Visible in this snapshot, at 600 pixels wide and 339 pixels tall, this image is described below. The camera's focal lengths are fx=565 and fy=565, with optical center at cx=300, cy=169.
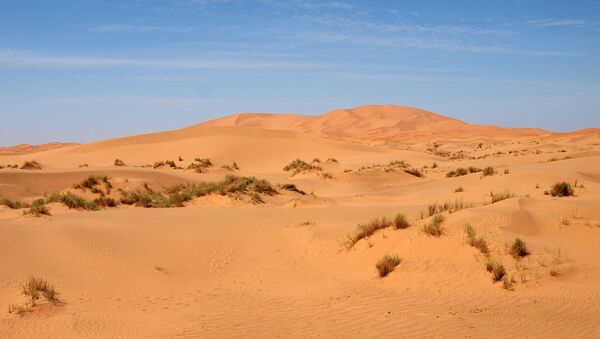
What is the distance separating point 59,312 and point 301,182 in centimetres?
2013

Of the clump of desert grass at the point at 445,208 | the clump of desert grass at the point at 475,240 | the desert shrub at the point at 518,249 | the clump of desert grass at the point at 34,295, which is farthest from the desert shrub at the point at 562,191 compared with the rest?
the clump of desert grass at the point at 34,295

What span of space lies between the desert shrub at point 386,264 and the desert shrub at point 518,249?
1674 mm

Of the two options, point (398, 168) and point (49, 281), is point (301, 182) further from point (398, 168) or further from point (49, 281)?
point (49, 281)

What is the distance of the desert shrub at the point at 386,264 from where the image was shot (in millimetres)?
8570

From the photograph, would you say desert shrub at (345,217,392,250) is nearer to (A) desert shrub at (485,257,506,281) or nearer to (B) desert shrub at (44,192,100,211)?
(A) desert shrub at (485,257,506,281)

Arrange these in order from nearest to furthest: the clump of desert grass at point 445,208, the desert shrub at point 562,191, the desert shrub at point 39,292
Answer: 1. the desert shrub at point 39,292
2. the clump of desert grass at point 445,208
3. the desert shrub at point 562,191

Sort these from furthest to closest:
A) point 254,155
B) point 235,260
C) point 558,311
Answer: point 254,155, point 235,260, point 558,311

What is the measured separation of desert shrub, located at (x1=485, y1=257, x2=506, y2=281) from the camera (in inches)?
304

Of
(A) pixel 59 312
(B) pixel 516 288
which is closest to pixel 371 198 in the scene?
(B) pixel 516 288

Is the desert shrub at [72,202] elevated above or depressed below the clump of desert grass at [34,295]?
above

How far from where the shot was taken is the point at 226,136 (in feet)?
176

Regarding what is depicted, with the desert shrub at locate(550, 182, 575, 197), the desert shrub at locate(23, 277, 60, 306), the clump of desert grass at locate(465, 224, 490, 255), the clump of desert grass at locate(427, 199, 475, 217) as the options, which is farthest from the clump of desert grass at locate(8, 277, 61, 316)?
the desert shrub at locate(550, 182, 575, 197)

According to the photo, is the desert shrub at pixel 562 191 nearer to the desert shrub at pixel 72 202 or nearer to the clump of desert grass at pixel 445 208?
the clump of desert grass at pixel 445 208

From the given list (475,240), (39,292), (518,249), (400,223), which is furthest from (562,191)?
(39,292)
